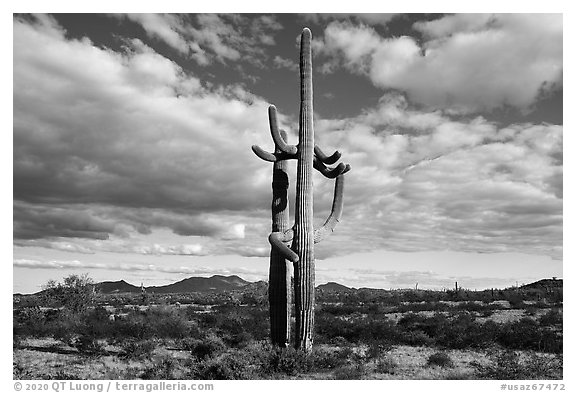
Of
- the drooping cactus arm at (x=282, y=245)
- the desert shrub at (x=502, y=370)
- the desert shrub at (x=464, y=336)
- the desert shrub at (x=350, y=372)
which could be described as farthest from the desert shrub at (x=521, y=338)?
the drooping cactus arm at (x=282, y=245)

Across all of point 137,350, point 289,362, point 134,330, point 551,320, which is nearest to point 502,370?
point 289,362

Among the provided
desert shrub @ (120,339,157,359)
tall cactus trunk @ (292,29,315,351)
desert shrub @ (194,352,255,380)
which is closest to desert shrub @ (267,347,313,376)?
tall cactus trunk @ (292,29,315,351)

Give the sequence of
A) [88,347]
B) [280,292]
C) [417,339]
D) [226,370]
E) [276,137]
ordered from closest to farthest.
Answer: [226,370] < [280,292] < [276,137] < [88,347] < [417,339]

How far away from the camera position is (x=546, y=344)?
18.6m

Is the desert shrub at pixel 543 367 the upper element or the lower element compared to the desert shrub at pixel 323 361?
lower

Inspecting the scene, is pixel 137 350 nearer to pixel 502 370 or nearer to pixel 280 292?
pixel 280 292

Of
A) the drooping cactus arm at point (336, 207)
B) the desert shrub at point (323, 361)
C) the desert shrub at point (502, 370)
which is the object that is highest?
the drooping cactus arm at point (336, 207)

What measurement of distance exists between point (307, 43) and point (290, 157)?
10.9 feet

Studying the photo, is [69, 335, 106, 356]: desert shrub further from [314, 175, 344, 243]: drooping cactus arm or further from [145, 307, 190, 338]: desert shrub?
[314, 175, 344, 243]: drooping cactus arm

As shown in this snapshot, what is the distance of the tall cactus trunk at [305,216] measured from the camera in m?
13.6

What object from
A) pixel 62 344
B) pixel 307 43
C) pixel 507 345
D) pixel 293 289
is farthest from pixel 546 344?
pixel 62 344

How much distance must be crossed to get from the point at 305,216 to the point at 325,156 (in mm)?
2270

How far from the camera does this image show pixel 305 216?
13.9 metres

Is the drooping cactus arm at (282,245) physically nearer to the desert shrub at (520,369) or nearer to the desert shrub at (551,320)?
the desert shrub at (520,369)
